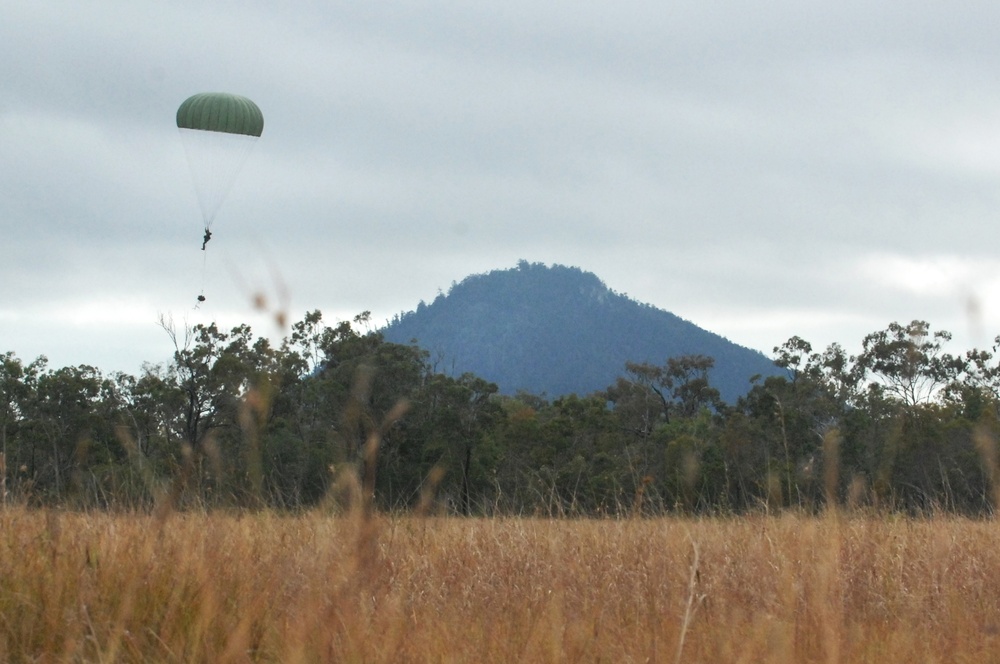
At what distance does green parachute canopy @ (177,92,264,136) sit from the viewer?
22.3 meters

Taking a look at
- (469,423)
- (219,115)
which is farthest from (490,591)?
(469,423)

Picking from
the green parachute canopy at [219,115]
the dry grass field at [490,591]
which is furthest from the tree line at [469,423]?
the dry grass field at [490,591]

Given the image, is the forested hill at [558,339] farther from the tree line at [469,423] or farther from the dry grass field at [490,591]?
the dry grass field at [490,591]

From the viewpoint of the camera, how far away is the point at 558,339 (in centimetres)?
→ 18038

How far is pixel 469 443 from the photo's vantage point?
30.8 m

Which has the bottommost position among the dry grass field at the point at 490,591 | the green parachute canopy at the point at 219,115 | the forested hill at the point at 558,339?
the dry grass field at the point at 490,591

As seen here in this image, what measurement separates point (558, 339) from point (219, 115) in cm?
15879

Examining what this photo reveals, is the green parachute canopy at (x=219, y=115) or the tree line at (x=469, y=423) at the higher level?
the green parachute canopy at (x=219, y=115)

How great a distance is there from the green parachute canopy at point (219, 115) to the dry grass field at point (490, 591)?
678 inches

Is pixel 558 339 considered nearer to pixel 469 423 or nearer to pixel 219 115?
pixel 469 423

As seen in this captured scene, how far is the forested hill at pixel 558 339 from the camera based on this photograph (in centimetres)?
15300

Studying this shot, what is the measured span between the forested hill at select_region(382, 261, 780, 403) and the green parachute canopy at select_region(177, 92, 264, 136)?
115711 mm

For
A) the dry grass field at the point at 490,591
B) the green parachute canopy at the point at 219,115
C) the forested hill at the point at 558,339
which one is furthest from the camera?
the forested hill at the point at 558,339

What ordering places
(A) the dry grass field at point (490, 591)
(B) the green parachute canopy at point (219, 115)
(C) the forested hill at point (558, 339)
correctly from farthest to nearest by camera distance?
1. (C) the forested hill at point (558, 339)
2. (B) the green parachute canopy at point (219, 115)
3. (A) the dry grass field at point (490, 591)
